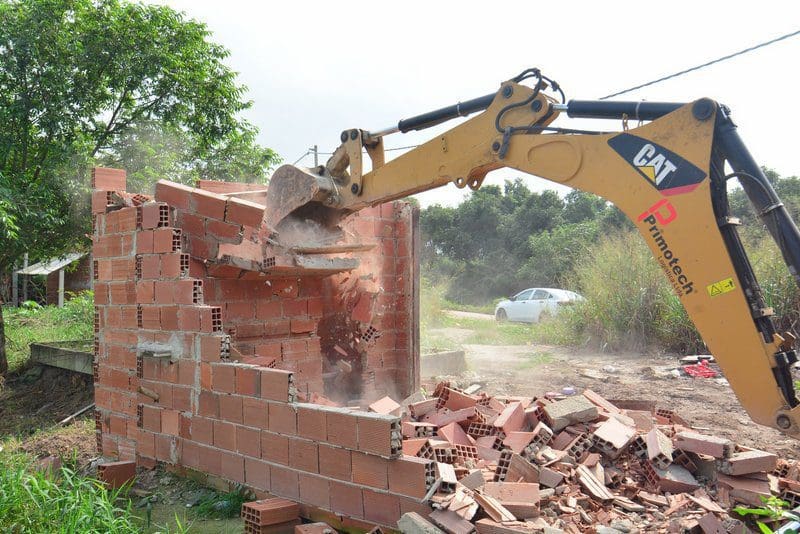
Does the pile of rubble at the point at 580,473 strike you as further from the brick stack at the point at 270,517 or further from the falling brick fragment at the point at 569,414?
the brick stack at the point at 270,517

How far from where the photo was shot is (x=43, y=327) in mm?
14234

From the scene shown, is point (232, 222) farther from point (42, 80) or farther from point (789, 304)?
point (789, 304)

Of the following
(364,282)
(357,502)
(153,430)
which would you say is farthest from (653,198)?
(153,430)

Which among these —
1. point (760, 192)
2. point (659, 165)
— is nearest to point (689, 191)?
point (659, 165)

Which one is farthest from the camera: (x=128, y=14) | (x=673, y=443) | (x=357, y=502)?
(x=128, y=14)

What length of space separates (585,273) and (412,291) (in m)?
7.74

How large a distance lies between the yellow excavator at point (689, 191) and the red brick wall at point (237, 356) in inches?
70.0

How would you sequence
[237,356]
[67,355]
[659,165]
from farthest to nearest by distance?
[67,355] → [237,356] → [659,165]

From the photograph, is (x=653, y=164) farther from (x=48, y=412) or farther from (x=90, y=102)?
(x=90, y=102)

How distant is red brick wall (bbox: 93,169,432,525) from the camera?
373 cm

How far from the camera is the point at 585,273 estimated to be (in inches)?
526

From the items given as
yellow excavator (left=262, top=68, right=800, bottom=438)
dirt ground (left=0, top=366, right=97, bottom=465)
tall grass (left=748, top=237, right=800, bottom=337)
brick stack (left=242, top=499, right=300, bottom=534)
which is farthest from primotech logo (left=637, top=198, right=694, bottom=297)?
tall grass (left=748, top=237, right=800, bottom=337)

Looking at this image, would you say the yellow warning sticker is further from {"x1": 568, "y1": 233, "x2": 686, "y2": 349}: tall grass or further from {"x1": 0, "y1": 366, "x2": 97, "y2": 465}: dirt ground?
{"x1": 568, "y1": 233, "x2": 686, "y2": 349}: tall grass

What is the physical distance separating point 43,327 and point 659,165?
1485 centimetres
